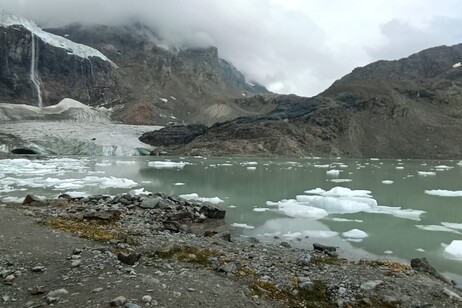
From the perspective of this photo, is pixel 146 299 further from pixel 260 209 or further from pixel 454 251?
pixel 260 209

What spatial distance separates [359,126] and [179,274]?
9544 cm

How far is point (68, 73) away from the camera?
165 m

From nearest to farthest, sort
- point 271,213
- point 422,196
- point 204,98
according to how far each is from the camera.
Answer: point 271,213 < point 422,196 < point 204,98

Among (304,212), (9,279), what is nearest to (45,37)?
(304,212)

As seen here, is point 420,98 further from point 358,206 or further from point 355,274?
point 355,274

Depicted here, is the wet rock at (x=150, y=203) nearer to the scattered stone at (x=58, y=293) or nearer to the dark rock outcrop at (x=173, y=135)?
the scattered stone at (x=58, y=293)

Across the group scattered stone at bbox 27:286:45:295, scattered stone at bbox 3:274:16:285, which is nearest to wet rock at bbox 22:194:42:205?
scattered stone at bbox 3:274:16:285

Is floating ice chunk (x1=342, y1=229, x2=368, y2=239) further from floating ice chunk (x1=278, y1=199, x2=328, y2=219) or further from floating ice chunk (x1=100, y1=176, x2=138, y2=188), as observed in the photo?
floating ice chunk (x1=100, y1=176, x2=138, y2=188)

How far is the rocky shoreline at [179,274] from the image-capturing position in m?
5.61

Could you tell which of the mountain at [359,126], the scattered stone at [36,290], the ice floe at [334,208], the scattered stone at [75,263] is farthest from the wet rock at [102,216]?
the mountain at [359,126]

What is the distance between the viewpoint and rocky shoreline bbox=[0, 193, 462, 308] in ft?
18.4

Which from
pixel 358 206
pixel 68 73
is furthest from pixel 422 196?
pixel 68 73

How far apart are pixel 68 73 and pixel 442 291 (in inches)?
6927

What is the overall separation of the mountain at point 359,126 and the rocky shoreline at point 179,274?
239 feet
